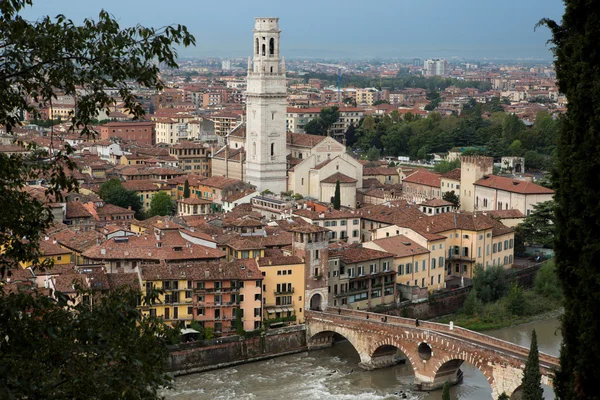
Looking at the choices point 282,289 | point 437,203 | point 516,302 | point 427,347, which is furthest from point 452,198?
point 427,347

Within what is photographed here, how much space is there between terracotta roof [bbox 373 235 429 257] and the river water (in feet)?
10.3

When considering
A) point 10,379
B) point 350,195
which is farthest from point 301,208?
point 10,379

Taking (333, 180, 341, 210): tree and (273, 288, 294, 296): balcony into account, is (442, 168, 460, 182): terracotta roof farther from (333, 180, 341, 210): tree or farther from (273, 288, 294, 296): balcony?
(273, 288, 294, 296): balcony

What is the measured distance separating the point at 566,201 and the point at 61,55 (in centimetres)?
342

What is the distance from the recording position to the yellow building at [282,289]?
63.0ft

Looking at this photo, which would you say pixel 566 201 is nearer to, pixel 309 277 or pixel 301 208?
pixel 309 277

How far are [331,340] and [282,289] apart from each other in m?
1.29

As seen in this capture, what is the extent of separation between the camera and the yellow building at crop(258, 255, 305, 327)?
19.2 m

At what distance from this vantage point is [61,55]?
5.56 meters

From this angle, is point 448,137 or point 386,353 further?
point 448,137

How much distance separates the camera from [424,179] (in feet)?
108

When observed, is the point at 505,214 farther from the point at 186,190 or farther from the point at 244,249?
the point at 186,190

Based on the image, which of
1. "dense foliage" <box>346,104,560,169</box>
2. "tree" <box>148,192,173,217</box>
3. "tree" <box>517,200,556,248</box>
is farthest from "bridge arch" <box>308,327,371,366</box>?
"dense foliage" <box>346,104,560,169</box>

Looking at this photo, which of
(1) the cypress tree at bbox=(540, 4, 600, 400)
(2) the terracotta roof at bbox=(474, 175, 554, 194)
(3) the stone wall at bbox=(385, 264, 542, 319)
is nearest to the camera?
(1) the cypress tree at bbox=(540, 4, 600, 400)
